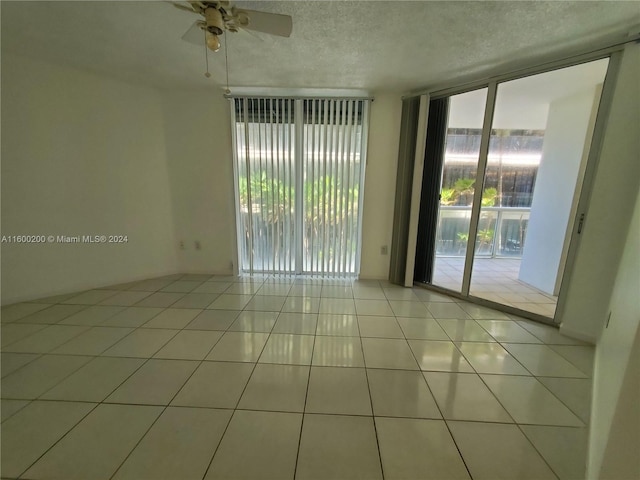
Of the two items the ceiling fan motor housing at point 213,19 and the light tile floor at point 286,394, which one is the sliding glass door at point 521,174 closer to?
the light tile floor at point 286,394

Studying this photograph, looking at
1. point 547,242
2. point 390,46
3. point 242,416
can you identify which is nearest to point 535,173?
point 547,242

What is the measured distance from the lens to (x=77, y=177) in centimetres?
272

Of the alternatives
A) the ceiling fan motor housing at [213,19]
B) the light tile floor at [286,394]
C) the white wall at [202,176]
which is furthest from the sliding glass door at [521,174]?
the white wall at [202,176]

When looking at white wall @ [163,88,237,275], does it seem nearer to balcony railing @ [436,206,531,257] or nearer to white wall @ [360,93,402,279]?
white wall @ [360,93,402,279]

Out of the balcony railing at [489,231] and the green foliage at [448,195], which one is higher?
the green foliage at [448,195]

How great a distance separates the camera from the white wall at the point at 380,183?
3.10 m

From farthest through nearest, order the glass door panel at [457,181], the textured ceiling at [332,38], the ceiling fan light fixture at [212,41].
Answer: the glass door panel at [457,181] → the textured ceiling at [332,38] → the ceiling fan light fixture at [212,41]

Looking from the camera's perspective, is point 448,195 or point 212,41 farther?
point 448,195

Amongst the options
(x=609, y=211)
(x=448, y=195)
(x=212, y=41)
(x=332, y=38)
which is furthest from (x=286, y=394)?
(x=448, y=195)

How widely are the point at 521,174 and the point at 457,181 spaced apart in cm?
130

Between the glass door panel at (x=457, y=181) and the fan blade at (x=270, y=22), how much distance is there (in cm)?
226

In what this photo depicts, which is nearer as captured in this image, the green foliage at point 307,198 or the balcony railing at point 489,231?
the green foliage at point 307,198

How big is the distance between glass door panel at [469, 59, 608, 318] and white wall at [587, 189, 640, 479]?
59.6 inches

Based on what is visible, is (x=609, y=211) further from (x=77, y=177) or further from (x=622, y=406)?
(x=77, y=177)
